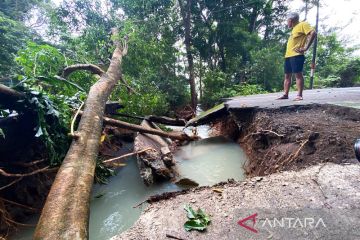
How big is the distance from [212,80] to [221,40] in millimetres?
3232

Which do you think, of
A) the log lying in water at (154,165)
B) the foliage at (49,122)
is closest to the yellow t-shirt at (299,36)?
the log lying in water at (154,165)

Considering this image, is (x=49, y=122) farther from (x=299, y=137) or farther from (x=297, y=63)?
(x=297, y=63)

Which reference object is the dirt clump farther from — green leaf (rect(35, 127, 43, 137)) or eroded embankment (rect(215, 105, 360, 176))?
green leaf (rect(35, 127, 43, 137))

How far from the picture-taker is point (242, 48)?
39.4 feet

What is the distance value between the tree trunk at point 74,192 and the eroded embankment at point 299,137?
1862 mm

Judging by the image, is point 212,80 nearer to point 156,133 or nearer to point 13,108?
point 156,133

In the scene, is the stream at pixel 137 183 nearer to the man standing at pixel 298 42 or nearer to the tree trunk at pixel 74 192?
the tree trunk at pixel 74 192

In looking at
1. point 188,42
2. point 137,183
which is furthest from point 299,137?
point 188,42

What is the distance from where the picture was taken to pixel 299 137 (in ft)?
8.84

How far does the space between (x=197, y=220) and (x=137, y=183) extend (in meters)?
2.18

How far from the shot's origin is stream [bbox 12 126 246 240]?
8.48 ft

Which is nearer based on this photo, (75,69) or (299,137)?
(299,137)

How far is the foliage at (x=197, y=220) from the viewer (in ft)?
4.91

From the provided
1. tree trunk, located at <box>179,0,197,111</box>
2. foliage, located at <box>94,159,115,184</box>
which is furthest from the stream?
tree trunk, located at <box>179,0,197,111</box>
